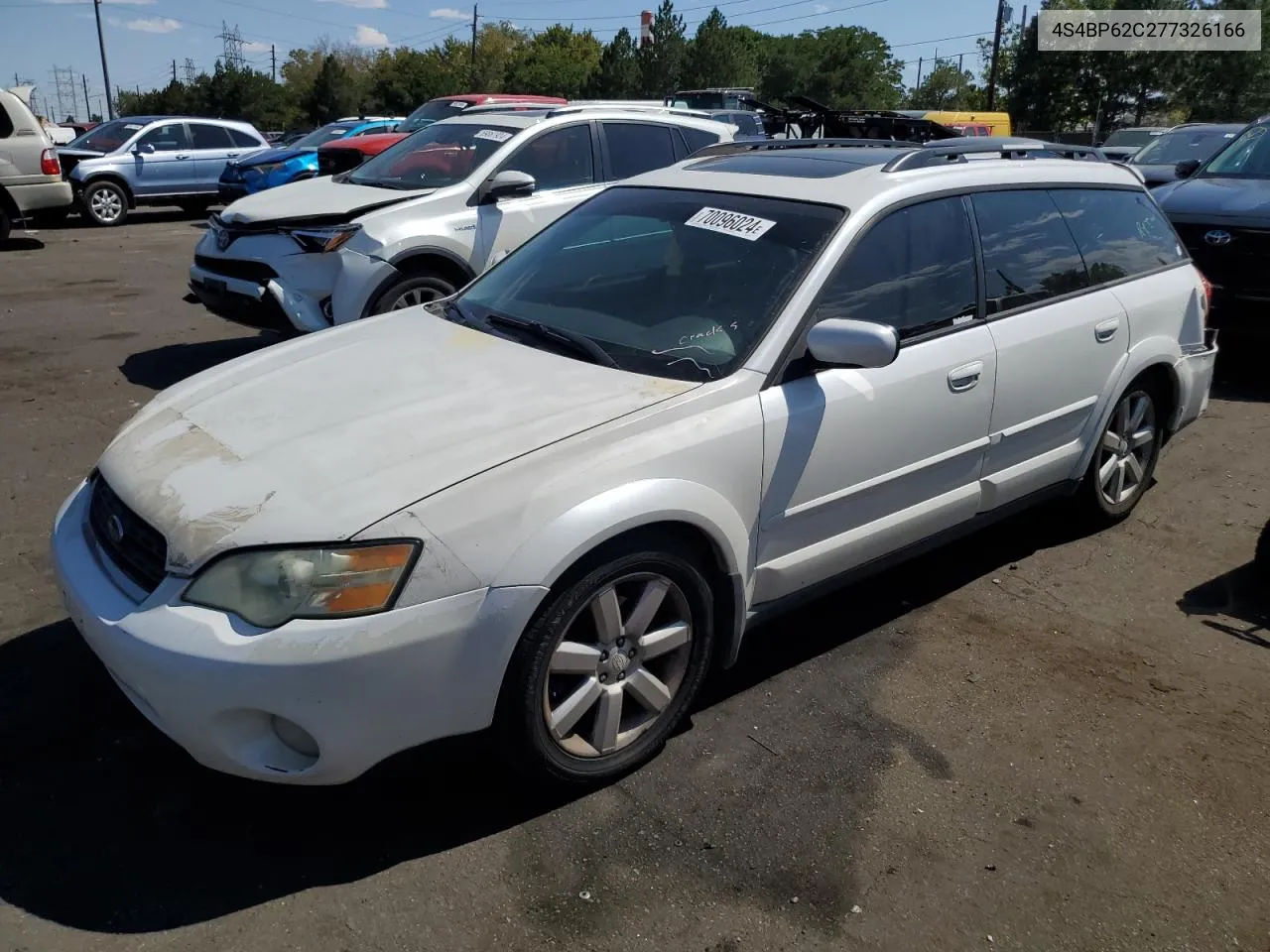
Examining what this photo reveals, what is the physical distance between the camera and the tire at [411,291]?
22.3 ft

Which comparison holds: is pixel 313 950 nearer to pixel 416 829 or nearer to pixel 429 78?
pixel 416 829

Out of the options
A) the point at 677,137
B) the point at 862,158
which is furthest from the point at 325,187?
the point at 862,158

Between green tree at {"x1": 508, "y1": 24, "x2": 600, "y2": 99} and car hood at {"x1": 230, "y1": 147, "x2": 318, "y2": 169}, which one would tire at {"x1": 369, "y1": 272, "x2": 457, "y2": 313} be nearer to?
car hood at {"x1": 230, "y1": 147, "x2": 318, "y2": 169}

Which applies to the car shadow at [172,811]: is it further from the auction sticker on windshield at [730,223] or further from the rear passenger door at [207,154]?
the rear passenger door at [207,154]

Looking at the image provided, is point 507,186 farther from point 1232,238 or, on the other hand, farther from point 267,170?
point 267,170

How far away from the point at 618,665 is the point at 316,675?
87 centimetres

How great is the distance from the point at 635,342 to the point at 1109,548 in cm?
272

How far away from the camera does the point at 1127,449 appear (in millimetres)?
4859

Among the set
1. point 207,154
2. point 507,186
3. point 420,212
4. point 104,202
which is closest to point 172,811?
point 420,212

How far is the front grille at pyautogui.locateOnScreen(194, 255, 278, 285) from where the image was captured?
7.12m

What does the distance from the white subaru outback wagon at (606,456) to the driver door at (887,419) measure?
0.5 inches

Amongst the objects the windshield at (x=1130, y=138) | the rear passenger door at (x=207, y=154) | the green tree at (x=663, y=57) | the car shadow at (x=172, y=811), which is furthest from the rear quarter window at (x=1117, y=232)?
the green tree at (x=663, y=57)

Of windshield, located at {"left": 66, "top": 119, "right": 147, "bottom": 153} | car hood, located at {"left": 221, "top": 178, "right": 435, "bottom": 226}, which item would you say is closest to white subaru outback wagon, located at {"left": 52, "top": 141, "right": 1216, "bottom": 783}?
car hood, located at {"left": 221, "top": 178, "right": 435, "bottom": 226}

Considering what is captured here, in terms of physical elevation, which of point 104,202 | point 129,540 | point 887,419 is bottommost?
point 104,202
